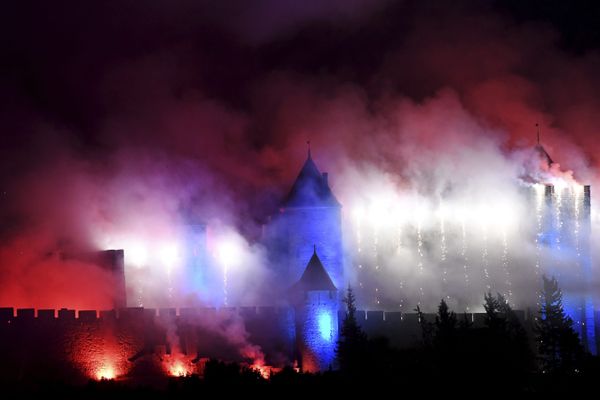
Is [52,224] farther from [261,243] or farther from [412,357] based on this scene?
[412,357]

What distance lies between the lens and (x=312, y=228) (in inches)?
1986

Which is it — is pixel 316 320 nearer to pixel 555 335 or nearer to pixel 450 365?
pixel 450 365

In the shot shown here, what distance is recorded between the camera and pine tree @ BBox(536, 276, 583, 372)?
45.9 m

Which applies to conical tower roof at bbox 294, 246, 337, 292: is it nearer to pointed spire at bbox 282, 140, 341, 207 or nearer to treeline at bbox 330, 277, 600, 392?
treeline at bbox 330, 277, 600, 392

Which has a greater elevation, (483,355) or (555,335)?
(555,335)

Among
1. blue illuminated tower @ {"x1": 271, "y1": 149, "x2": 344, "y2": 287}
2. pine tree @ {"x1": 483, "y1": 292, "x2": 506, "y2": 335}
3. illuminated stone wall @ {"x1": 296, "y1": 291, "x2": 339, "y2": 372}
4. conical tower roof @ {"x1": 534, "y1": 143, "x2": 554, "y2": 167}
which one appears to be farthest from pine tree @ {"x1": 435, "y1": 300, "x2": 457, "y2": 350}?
conical tower roof @ {"x1": 534, "y1": 143, "x2": 554, "y2": 167}

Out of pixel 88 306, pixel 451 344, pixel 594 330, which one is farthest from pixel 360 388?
pixel 594 330

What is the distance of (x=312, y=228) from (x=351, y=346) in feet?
21.7

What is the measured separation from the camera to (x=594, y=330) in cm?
5228

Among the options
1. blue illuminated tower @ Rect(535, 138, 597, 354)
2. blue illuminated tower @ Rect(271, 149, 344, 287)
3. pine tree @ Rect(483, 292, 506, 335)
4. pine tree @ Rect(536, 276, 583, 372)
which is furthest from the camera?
blue illuminated tower @ Rect(535, 138, 597, 354)

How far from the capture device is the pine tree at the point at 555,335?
45.9 metres

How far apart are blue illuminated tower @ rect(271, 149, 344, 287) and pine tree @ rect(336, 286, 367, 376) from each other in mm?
2503

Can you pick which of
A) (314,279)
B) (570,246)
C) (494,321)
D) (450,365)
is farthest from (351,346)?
(570,246)

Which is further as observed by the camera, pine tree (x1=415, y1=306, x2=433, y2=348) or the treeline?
pine tree (x1=415, y1=306, x2=433, y2=348)
